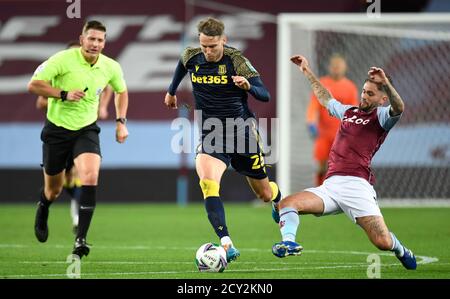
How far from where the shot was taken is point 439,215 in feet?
51.8

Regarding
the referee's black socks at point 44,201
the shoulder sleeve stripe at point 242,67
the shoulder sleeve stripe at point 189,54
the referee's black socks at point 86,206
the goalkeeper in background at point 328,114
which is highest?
the goalkeeper in background at point 328,114

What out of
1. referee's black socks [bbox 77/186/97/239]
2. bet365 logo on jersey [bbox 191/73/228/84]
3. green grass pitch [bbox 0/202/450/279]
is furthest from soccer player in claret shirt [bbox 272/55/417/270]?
referee's black socks [bbox 77/186/97/239]

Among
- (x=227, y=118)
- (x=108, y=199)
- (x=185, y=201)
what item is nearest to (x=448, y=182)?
(x=185, y=201)

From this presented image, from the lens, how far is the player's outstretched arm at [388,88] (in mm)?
8016

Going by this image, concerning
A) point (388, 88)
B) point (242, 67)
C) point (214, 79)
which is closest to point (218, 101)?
point (214, 79)

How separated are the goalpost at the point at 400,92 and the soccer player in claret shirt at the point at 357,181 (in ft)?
28.0

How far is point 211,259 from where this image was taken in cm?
821

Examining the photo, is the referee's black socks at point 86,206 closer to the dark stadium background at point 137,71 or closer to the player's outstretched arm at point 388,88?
the player's outstretched arm at point 388,88

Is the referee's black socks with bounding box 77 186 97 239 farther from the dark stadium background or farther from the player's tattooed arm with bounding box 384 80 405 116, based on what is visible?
the dark stadium background

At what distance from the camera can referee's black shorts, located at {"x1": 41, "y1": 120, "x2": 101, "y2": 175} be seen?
31.9 feet

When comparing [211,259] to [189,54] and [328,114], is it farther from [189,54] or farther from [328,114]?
[328,114]

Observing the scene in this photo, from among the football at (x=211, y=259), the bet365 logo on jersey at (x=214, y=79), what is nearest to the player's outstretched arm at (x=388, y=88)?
the bet365 logo on jersey at (x=214, y=79)

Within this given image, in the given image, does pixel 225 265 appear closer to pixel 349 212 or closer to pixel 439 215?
pixel 349 212

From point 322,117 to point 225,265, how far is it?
8.61m
